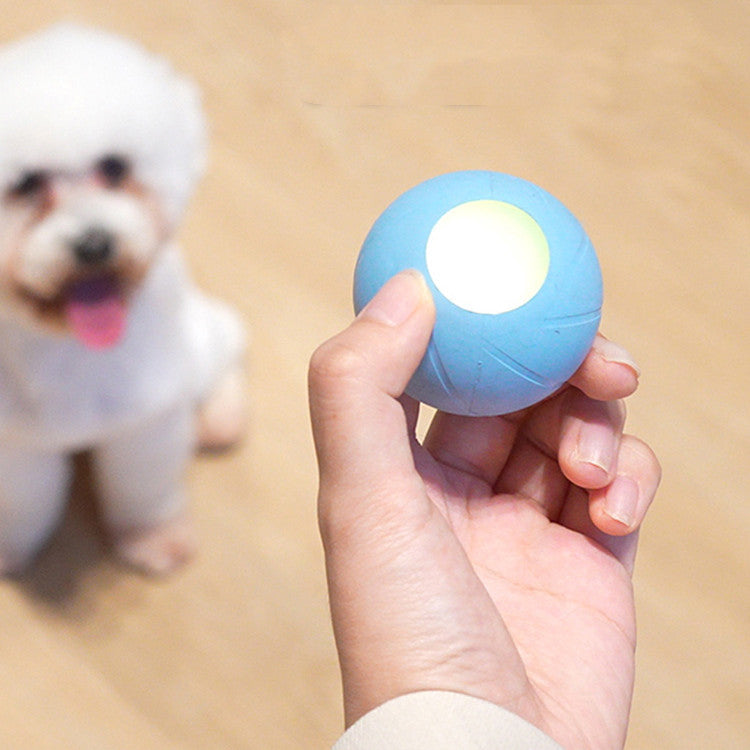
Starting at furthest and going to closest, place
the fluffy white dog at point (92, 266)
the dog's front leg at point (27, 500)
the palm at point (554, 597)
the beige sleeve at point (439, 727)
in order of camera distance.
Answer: the dog's front leg at point (27, 500) → the fluffy white dog at point (92, 266) → the palm at point (554, 597) → the beige sleeve at point (439, 727)

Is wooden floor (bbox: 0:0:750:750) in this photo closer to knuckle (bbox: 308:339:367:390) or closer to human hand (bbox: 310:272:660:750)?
human hand (bbox: 310:272:660:750)

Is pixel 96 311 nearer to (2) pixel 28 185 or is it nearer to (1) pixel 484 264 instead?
(2) pixel 28 185

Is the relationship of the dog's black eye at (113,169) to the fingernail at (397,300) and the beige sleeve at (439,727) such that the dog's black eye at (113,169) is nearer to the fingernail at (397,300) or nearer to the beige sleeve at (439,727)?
the fingernail at (397,300)

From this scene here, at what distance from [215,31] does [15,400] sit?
847 mm

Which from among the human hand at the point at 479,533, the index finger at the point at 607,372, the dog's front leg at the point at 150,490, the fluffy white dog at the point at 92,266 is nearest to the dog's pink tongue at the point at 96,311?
the fluffy white dog at the point at 92,266

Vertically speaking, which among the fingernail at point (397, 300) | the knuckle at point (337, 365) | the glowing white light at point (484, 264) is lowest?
the knuckle at point (337, 365)

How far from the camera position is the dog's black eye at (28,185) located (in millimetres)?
917

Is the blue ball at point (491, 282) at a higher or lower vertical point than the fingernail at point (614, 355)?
higher

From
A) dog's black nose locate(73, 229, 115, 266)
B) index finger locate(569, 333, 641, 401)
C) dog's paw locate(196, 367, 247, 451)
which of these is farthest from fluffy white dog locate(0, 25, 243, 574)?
index finger locate(569, 333, 641, 401)

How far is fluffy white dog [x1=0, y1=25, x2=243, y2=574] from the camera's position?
35.5 inches

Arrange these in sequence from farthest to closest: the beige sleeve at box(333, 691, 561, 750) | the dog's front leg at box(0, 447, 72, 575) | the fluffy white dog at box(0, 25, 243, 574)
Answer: the dog's front leg at box(0, 447, 72, 575) → the fluffy white dog at box(0, 25, 243, 574) → the beige sleeve at box(333, 691, 561, 750)

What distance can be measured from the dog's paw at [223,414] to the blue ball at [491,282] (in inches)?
24.2

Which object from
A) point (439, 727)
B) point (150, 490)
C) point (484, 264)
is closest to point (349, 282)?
point (150, 490)

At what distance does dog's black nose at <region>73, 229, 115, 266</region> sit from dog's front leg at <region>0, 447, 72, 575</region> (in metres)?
0.28
